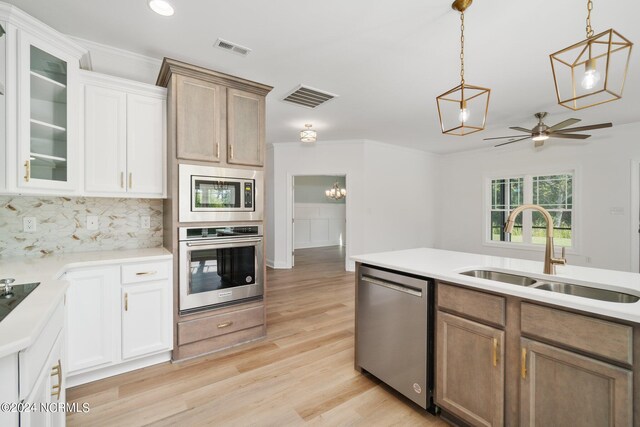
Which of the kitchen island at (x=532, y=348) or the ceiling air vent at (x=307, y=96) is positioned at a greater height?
the ceiling air vent at (x=307, y=96)

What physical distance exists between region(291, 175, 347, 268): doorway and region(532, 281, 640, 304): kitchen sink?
7.05 m

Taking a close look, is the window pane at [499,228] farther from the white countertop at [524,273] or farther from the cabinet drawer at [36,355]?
the cabinet drawer at [36,355]

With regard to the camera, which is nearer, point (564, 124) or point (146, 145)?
point (146, 145)

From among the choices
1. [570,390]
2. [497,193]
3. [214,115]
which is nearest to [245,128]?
[214,115]

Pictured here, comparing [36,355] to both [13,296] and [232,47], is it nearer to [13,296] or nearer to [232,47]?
[13,296]

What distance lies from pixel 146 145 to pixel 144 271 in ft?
3.50

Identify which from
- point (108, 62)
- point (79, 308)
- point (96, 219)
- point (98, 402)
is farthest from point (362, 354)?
point (108, 62)

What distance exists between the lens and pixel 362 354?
7.25 feet

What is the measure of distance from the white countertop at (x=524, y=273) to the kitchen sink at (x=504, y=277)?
0.13 ft

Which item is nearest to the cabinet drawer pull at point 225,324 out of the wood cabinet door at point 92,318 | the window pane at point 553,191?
the wood cabinet door at point 92,318

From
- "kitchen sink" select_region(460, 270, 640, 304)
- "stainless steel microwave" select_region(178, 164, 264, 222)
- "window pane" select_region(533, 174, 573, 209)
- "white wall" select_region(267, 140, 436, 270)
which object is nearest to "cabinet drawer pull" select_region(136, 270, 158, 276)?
"stainless steel microwave" select_region(178, 164, 264, 222)

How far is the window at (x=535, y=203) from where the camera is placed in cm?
557

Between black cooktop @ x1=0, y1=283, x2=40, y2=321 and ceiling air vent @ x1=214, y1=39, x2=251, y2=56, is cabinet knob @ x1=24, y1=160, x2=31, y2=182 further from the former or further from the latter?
ceiling air vent @ x1=214, y1=39, x2=251, y2=56

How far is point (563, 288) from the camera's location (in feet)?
5.38
